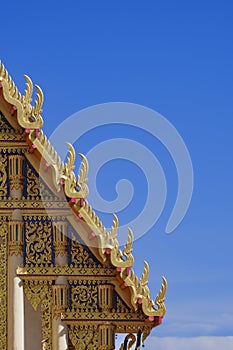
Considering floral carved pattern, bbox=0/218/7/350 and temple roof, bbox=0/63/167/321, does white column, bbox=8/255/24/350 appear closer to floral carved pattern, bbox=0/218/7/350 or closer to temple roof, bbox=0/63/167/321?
floral carved pattern, bbox=0/218/7/350

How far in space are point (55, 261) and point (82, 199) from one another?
1.07 m

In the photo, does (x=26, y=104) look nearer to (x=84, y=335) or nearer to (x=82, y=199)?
(x=82, y=199)

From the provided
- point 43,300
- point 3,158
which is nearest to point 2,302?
point 43,300

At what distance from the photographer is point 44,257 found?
24.6 metres

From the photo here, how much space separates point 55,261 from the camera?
24.5 meters

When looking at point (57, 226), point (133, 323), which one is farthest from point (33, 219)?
point (133, 323)

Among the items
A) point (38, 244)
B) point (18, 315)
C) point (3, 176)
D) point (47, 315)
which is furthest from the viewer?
point (3, 176)

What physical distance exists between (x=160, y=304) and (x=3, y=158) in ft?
10.8

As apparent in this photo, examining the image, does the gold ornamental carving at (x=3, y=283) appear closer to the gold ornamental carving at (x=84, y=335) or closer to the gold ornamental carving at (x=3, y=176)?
the gold ornamental carving at (x=3, y=176)

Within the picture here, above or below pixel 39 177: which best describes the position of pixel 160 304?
below

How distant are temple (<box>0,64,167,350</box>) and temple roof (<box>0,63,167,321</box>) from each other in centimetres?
2

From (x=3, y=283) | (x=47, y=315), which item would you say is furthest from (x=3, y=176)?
(x=47, y=315)

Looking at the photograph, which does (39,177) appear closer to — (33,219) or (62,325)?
(33,219)

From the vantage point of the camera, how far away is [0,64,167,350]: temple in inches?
957
